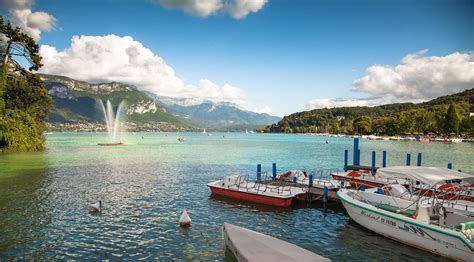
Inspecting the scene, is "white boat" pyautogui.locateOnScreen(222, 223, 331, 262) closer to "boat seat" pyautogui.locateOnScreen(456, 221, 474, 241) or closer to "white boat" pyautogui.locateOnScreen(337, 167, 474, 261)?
"white boat" pyautogui.locateOnScreen(337, 167, 474, 261)

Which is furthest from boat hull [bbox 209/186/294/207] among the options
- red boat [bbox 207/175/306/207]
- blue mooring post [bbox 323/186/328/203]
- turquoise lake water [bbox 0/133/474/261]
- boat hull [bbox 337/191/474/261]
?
boat hull [bbox 337/191/474/261]

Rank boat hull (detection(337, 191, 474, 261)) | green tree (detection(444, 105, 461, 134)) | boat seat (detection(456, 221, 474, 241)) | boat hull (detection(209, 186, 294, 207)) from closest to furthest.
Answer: boat hull (detection(337, 191, 474, 261))
boat seat (detection(456, 221, 474, 241))
boat hull (detection(209, 186, 294, 207))
green tree (detection(444, 105, 461, 134))

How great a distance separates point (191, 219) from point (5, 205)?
13.6m

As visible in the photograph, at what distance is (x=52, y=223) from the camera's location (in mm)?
18359

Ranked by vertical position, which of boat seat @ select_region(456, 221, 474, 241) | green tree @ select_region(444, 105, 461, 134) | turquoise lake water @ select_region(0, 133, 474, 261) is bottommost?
turquoise lake water @ select_region(0, 133, 474, 261)

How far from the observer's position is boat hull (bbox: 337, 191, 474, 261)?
43.6 feet

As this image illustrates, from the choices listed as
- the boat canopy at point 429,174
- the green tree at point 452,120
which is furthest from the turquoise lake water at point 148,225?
the green tree at point 452,120

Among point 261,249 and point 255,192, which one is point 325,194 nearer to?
point 255,192

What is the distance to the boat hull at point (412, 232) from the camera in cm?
1329

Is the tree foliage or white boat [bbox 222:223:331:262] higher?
the tree foliage

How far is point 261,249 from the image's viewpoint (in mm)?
12016

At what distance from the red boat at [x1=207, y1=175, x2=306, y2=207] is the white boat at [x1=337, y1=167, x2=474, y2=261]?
4.02m

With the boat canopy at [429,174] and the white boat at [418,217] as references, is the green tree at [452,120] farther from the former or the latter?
the boat canopy at [429,174]

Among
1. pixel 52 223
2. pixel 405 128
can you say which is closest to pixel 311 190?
pixel 52 223
